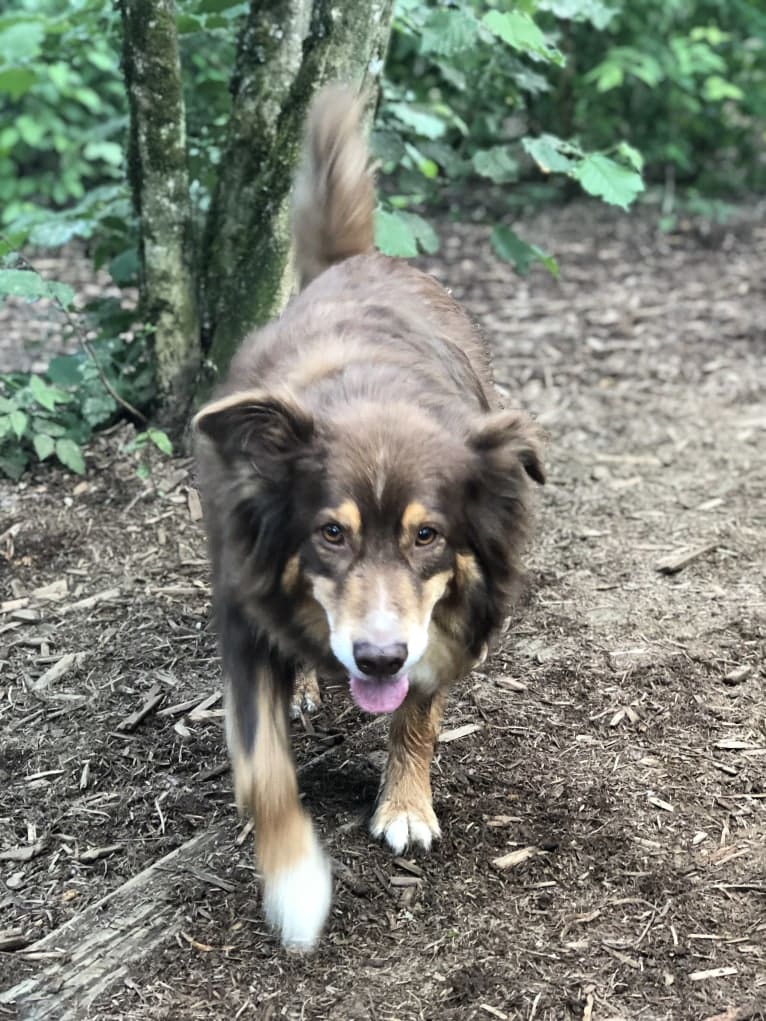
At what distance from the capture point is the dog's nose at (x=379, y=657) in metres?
2.88

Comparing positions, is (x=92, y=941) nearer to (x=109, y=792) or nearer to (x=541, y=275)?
(x=109, y=792)

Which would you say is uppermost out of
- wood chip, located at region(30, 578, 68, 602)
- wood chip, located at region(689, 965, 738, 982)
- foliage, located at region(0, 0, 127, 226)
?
wood chip, located at region(689, 965, 738, 982)

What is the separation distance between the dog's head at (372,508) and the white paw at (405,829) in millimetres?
626

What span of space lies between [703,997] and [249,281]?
12.2ft

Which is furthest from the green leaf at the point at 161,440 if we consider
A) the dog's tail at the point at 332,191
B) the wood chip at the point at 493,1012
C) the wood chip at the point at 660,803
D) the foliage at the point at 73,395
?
the wood chip at the point at 493,1012

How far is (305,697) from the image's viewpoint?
14.2 feet

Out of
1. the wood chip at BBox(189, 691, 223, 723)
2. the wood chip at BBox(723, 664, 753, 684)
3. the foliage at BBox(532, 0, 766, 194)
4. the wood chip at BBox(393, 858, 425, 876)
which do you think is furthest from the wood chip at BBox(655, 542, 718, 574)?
the foliage at BBox(532, 0, 766, 194)

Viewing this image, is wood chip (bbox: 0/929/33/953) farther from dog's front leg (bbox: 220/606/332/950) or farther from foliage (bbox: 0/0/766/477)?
foliage (bbox: 0/0/766/477)

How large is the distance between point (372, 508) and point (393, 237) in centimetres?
304

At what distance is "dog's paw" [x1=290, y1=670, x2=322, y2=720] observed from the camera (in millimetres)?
4301

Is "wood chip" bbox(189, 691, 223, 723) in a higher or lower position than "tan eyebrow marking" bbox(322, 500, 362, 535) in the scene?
lower

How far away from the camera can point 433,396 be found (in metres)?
3.29

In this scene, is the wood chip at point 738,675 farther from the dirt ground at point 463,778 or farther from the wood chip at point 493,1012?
the wood chip at point 493,1012

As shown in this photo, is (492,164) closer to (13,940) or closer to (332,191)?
(332,191)
